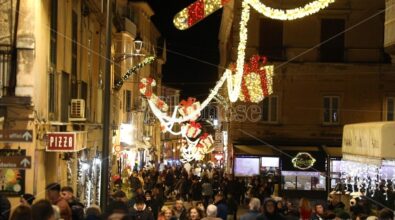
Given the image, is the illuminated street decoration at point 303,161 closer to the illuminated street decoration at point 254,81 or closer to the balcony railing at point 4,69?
the illuminated street decoration at point 254,81

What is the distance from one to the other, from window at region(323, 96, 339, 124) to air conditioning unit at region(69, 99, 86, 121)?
16.4m

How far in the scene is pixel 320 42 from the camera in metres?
36.1

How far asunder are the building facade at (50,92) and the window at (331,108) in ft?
38.2

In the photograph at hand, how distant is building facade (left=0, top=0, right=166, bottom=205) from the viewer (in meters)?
18.2

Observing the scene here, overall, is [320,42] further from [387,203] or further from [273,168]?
[387,203]

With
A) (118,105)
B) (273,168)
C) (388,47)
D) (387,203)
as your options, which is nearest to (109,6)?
(388,47)

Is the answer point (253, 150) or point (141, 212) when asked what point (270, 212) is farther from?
point (253, 150)

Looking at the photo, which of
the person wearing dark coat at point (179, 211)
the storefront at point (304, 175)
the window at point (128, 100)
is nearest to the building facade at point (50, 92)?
the person wearing dark coat at point (179, 211)

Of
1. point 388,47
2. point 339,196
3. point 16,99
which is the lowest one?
point 339,196

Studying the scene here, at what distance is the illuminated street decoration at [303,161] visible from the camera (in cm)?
3381

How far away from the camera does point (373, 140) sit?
1598 centimetres

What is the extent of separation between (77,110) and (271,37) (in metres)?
15.2

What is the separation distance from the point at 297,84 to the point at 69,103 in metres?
15.6

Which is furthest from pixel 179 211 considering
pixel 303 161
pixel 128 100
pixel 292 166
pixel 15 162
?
pixel 128 100
